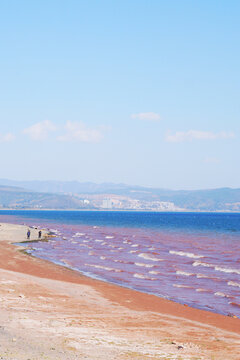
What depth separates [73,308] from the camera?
21.6 m

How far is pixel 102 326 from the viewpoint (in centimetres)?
1820

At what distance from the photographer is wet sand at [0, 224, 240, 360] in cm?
1462

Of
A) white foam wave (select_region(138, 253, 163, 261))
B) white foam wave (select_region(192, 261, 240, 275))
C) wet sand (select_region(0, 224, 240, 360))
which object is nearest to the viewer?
wet sand (select_region(0, 224, 240, 360))

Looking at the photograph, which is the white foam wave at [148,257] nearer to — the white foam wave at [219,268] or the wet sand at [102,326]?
the white foam wave at [219,268]

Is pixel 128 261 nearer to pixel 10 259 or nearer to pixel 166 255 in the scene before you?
pixel 166 255

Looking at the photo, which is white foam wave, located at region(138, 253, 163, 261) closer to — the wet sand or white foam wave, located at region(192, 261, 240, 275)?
white foam wave, located at region(192, 261, 240, 275)

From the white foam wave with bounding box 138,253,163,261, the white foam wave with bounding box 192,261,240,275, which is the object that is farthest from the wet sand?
the white foam wave with bounding box 138,253,163,261

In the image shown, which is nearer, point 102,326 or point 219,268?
point 102,326

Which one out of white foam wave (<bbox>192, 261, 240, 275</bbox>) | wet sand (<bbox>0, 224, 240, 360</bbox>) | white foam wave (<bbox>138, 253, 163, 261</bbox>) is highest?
wet sand (<bbox>0, 224, 240, 360</bbox>)

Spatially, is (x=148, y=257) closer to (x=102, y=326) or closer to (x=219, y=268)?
(x=219, y=268)

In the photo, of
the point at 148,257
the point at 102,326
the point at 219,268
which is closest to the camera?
the point at 102,326

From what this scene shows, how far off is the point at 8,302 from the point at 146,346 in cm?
854

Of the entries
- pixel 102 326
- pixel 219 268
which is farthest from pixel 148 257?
pixel 102 326

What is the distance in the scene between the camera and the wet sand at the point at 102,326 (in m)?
14.6
